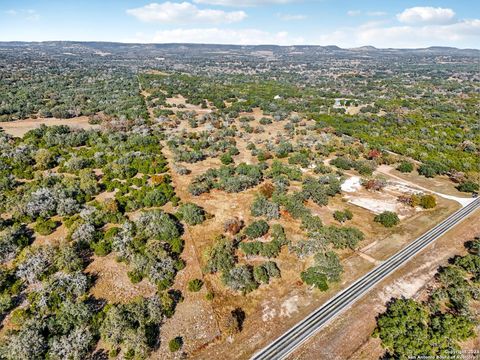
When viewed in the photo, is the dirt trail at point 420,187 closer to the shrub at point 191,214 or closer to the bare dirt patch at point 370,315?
the bare dirt patch at point 370,315

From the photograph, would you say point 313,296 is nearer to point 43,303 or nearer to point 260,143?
point 43,303

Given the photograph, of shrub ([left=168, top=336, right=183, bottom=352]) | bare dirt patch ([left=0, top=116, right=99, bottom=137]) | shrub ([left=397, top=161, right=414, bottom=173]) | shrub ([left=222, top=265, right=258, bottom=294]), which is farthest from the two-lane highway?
bare dirt patch ([left=0, top=116, right=99, bottom=137])

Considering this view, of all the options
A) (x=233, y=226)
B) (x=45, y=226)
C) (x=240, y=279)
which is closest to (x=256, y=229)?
(x=233, y=226)

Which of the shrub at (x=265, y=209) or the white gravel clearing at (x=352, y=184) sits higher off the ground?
the shrub at (x=265, y=209)

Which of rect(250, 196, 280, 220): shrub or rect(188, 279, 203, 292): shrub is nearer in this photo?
rect(188, 279, 203, 292): shrub

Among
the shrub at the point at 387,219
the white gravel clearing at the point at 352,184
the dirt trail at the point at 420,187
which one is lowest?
the dirt trail at the point at 420,187

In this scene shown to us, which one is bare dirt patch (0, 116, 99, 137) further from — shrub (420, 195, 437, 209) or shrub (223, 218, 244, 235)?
shrub (420, 195, 437, 209)

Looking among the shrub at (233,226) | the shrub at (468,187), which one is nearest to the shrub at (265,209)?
the shrub at (233,226)
